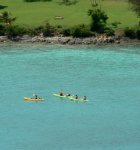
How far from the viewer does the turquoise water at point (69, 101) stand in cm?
6925

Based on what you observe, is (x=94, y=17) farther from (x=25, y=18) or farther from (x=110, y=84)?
(x=110, y=84)

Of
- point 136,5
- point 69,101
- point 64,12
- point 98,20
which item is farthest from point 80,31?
point 69,101

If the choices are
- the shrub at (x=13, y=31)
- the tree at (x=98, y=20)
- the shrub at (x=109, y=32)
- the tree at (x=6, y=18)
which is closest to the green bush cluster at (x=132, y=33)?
the shrub at (x=109, y=32)

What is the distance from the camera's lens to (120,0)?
118m

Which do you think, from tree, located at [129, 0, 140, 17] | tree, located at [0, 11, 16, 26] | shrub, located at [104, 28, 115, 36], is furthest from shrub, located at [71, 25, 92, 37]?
tree, located at [129, 0, 140, 17]

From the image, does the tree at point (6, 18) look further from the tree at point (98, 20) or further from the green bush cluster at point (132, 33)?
the green bush cluster at point (132, 33)

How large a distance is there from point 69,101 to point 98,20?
92.5 ft

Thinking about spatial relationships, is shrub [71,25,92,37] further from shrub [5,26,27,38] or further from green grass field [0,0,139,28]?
shrub [5,26,27,38]

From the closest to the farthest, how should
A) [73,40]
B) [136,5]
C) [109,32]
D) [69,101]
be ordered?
1. [69,101]
2. [73,40]
3. [109,32]
4. [136,5]

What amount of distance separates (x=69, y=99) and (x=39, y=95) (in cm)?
259

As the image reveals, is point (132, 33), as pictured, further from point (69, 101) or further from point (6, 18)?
point (69, 101)

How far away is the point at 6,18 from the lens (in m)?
109

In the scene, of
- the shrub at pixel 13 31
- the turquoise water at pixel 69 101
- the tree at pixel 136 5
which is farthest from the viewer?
the tree at pixel 136 5

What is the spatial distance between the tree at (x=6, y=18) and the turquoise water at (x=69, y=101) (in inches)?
203
